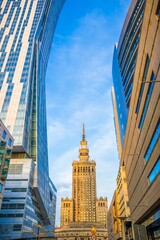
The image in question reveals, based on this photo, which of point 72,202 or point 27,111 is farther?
point 72,202

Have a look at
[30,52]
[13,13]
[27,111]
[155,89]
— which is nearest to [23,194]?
[27,111]

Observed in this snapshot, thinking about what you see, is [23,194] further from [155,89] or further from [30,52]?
[30,52]

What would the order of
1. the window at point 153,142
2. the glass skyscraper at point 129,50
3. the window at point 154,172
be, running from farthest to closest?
1. the glass skyscraper at point 129,50
2. the window at point 154,172
3. the window at point 153,142

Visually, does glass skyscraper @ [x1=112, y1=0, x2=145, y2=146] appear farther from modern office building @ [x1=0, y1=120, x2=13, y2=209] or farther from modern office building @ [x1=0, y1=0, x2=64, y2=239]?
modern office building @ [x1=0, y1=0, x2=64, y2=239]

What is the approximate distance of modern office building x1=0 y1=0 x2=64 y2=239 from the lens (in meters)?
80.3

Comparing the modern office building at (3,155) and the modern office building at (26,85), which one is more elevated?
the modern office building at (26,85)

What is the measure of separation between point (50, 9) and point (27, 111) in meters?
75.6

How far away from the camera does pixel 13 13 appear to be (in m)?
119

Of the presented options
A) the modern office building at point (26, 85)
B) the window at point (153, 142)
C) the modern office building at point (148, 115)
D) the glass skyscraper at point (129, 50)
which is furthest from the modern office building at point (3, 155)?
the window at point (153, 142)

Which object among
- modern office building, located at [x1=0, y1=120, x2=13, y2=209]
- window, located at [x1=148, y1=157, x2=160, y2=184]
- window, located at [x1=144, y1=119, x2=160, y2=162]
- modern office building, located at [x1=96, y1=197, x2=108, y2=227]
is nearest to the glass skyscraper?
modern office building, located at [x1=0, y1=120, x2=13, y2=209]

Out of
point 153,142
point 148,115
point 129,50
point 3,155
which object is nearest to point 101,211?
point 129,50

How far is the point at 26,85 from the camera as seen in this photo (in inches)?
3652

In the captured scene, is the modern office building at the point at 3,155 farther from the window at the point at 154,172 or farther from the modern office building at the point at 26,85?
the window at the point at 154,172

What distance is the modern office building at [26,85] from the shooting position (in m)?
80.3
